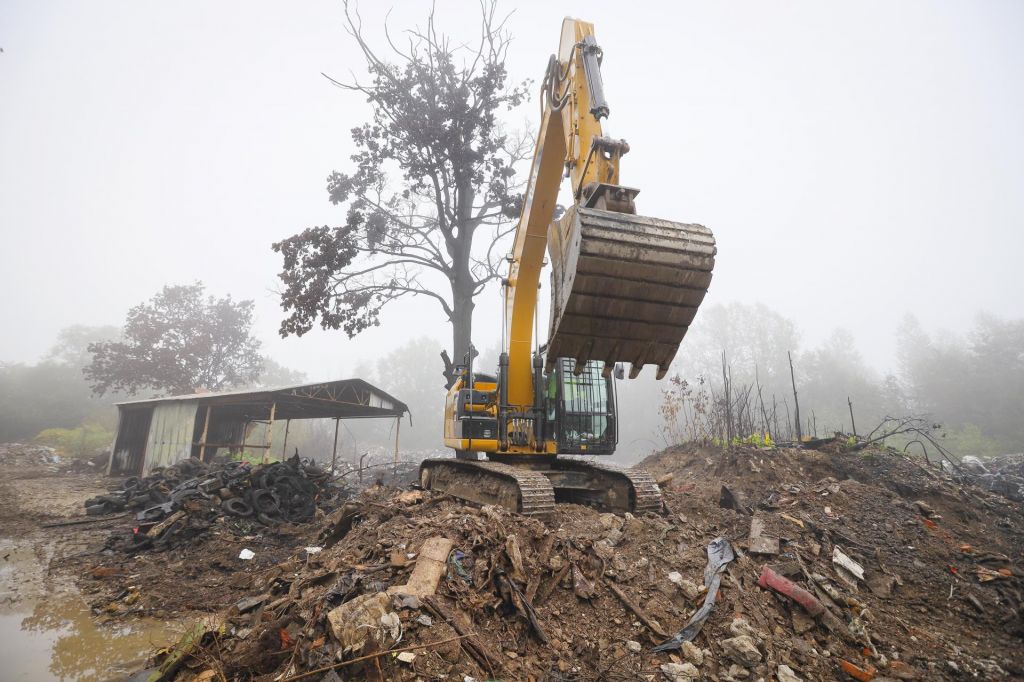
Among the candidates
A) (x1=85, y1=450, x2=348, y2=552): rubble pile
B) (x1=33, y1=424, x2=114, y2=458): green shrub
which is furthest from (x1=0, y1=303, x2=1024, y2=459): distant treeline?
(x1=85, y1=450, x2=348, y2=552): rubble pile

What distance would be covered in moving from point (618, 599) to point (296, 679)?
2460mm

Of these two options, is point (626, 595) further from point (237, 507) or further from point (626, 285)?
point (237, 507)

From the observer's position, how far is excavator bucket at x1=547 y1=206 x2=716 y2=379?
356 cm

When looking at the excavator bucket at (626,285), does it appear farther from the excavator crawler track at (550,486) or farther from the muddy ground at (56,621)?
the muddy ground at (56,621)

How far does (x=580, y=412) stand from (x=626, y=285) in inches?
155

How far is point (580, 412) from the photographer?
7309 millimetres

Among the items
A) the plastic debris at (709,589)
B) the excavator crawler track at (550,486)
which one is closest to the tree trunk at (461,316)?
the excavator crawler track at (550,486)

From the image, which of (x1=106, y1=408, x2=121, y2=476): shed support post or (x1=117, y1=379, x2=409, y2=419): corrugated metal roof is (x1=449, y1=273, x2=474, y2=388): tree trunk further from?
(x1=106, y1=408, x2=121, y2=476): shed support post

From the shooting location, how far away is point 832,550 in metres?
5.04

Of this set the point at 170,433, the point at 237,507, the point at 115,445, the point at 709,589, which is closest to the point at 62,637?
the point at 237,507

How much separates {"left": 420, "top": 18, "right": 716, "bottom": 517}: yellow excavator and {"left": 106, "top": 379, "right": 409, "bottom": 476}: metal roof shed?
805cm

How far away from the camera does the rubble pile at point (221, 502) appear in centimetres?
825

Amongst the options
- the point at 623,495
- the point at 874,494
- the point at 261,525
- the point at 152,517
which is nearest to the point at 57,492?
the point at 152,517

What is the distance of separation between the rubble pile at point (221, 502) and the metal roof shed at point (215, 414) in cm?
346
